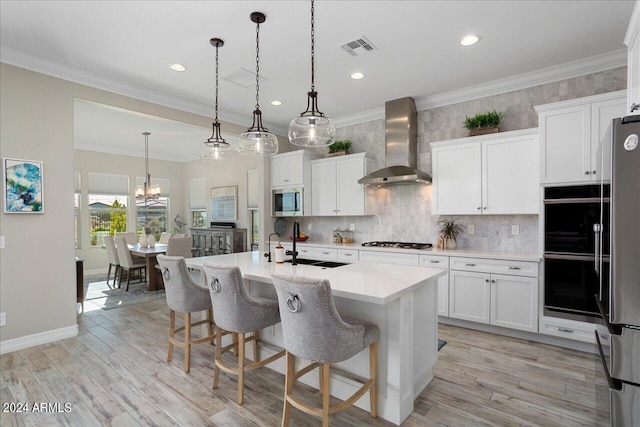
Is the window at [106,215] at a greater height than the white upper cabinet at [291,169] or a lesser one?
lesser

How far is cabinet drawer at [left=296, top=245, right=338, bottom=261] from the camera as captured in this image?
4.86 metres

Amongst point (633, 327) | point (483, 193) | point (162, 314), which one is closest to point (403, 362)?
point (633, 327)

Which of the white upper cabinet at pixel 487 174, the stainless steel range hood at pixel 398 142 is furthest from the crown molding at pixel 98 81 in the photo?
the white upper cabinet at pixel 487 174

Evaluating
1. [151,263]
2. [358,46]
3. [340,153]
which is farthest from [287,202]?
[358,46]

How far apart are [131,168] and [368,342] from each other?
26.0 feet

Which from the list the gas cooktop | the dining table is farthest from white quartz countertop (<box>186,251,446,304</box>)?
the dining table

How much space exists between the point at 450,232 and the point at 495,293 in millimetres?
981

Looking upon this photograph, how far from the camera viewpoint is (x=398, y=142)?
452 centimetres

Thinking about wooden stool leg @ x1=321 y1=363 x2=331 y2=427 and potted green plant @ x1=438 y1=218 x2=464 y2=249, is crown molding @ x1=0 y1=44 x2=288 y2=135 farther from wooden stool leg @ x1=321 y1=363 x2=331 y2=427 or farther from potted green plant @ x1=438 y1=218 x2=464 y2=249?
wooden stool leg @ x1=321 y1=363 x2=331 y2=427

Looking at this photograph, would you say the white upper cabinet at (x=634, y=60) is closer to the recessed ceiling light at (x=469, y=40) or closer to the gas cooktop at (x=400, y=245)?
the recessed ceiling light at (x=469, y=40)

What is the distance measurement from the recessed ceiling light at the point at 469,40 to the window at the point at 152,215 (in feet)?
25.1

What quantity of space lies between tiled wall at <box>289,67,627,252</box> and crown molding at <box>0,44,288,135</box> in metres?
2.34

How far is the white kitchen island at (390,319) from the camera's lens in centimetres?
204

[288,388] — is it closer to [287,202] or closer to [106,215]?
[287,202]
